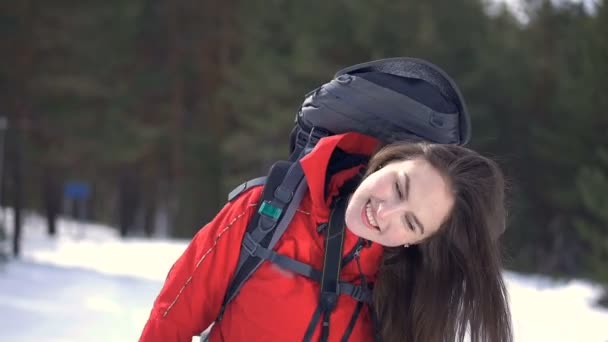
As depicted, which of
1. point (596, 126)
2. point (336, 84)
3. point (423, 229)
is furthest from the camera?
point (596, 126)

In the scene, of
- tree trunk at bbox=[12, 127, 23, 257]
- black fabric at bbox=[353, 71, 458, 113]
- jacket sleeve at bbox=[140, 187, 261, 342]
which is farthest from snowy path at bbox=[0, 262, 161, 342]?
black fabric at bbox=[353, 71, 458, 113]

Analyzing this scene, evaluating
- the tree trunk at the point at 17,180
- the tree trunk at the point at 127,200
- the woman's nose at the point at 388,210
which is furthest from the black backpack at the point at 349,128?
the tree trunk at the point at 127,200

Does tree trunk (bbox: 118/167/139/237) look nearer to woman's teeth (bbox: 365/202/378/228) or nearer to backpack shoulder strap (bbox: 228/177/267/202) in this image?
backpack shoulder strap (bbox: 228/177/267/202)

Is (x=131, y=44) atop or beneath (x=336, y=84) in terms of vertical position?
beneath

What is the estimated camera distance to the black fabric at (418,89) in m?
1.96

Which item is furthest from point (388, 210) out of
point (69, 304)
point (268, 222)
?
point (69, 304)

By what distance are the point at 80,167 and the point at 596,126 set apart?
45.8ft

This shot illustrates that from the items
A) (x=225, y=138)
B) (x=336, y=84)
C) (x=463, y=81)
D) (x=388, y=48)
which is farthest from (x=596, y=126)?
(x=336, y=84)

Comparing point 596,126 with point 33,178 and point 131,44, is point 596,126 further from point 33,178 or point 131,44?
point 33,178

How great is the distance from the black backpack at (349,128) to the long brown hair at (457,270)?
88 mm

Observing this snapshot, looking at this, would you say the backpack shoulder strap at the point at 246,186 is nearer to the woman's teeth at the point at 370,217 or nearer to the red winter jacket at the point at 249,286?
the red winter jacket at the point at 249,286

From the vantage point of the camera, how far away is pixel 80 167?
2091 centimetres

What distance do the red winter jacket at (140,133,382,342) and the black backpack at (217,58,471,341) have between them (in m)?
0.02

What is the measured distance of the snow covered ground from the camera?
18.9ft
